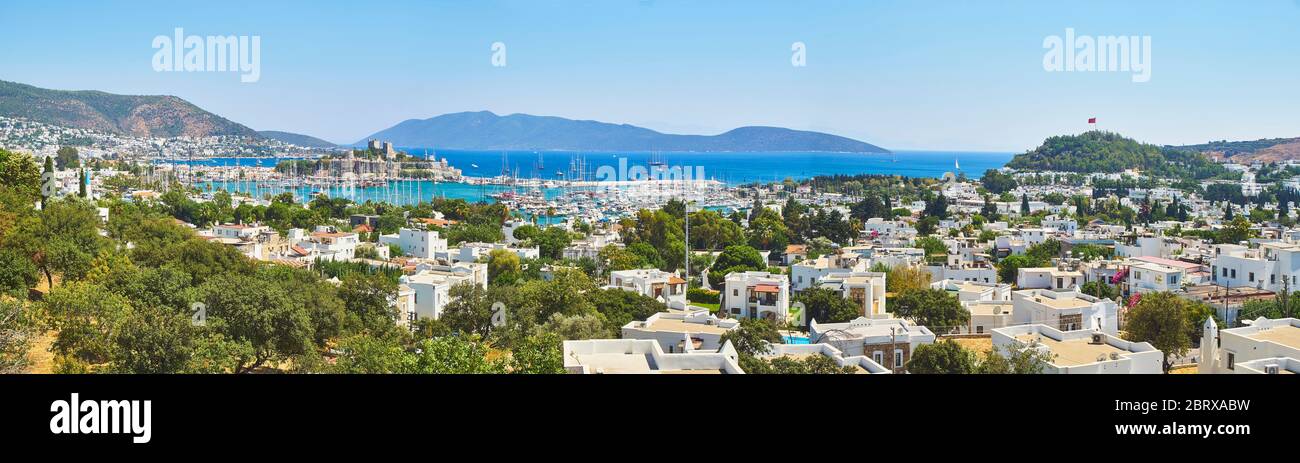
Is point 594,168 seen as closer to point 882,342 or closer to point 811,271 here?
point 811,271

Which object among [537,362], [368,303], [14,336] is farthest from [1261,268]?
[14,336]

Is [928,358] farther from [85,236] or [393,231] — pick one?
[393,231]

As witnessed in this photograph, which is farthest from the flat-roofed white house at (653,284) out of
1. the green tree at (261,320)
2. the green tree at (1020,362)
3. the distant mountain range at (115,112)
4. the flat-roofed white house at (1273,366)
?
the distant mountain range at (115,112)

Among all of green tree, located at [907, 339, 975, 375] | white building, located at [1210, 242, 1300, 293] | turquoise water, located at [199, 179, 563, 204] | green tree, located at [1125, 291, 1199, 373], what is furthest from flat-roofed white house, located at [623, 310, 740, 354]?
turquoise water, located at [199, 179, 563, 204]

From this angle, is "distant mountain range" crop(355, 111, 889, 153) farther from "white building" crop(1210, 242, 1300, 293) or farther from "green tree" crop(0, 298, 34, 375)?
"green tree" crop(0, 298, 34, 375)

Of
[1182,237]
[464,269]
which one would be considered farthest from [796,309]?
[1182,237]

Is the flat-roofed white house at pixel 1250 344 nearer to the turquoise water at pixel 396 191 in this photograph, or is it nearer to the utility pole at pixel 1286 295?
the utility pole at pixel 1286 295
